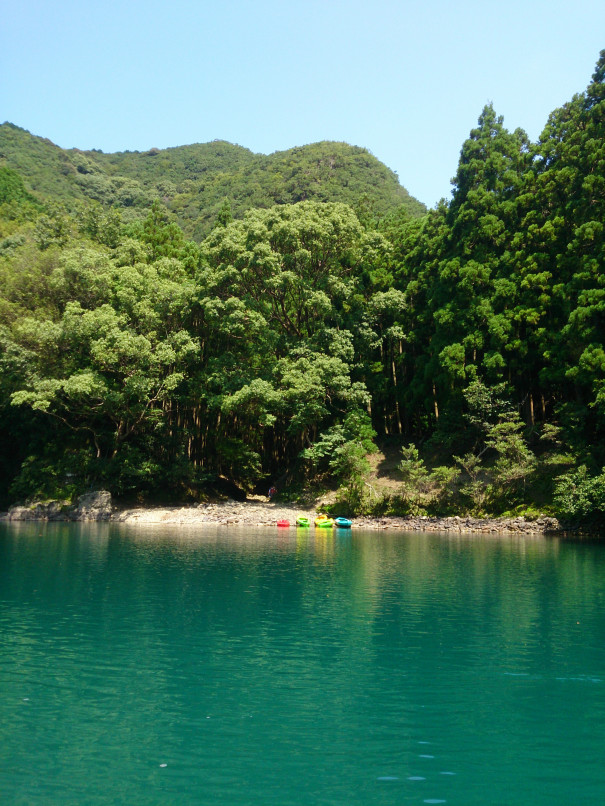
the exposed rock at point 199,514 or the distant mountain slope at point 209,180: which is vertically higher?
the distant mountain slope at point 209,180

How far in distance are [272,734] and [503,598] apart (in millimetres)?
8713

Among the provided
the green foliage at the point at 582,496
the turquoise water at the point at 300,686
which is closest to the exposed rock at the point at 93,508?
the turquoise water at the point at 300,686

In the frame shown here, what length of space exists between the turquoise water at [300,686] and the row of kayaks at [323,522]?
13.3 m

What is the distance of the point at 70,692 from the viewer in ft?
27.0

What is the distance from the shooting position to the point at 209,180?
84188 millimetres

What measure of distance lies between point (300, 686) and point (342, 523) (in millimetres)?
22471

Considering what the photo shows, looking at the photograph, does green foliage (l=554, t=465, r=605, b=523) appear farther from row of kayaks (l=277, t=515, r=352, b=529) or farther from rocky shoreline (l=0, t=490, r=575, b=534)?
row of kayaks (l=277, t=515, r=352, b=529)

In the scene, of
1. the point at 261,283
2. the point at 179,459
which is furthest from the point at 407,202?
the point at 179,459

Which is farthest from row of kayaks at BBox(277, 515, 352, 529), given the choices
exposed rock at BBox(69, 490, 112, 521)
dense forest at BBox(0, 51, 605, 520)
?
exposed rock at BBox(69, 490, 112, 521)

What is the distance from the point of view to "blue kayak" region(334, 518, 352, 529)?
102 ft

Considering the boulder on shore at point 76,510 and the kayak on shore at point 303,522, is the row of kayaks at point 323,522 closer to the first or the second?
the kayak on shore at point 303,522

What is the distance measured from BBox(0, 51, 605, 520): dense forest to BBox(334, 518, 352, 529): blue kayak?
61.4 inches

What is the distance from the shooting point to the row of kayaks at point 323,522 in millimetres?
31098

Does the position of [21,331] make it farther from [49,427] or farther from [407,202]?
[407,202]
